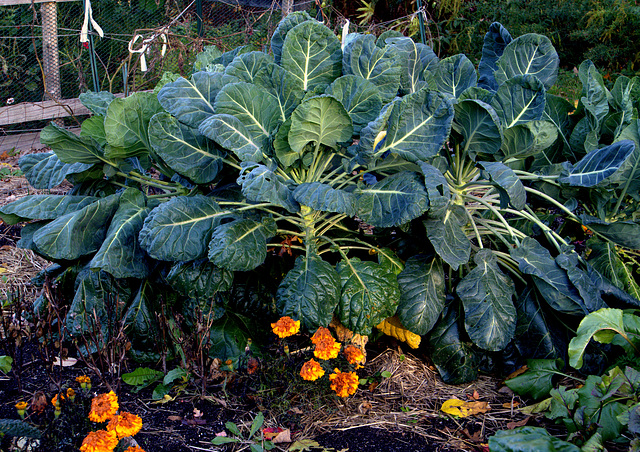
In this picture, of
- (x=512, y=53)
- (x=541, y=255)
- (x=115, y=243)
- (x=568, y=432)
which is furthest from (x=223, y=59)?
(x=568, y=432)

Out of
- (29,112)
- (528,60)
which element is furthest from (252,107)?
(29,112)

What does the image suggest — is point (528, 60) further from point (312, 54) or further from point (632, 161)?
point (312, 54)

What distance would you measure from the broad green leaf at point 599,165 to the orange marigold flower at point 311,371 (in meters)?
1.23

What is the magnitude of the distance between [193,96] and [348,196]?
806 millimetres

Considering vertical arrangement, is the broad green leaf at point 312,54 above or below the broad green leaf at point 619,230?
above

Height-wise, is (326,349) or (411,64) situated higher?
(411,64)

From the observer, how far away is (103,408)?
1.49 meters

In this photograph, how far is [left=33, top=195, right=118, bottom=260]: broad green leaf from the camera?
2.03 metres

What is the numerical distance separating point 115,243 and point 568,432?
1.75m

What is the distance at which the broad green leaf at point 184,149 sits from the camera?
205 cm

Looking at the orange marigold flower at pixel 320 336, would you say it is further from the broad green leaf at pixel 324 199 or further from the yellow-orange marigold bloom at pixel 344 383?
the broad green leaf at pixel 324 199

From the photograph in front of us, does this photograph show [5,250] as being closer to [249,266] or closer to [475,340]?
[249,266]

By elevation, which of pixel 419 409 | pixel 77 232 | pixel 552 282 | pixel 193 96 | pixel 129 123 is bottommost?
pixel 419 409

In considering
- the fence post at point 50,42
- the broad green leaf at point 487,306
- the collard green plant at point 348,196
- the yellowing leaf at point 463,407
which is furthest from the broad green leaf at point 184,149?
the fence post at point 50,42
